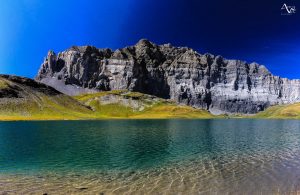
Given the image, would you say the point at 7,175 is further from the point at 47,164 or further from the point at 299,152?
the point at 299,152

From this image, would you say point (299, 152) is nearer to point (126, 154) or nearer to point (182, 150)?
point (182, 150)

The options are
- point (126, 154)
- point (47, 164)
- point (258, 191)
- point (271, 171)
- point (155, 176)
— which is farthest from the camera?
point (126, 154)

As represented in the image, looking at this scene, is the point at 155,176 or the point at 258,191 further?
the point at 155,176

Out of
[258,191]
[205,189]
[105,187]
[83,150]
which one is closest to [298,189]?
[258,191]

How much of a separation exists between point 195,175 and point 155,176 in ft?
15.9

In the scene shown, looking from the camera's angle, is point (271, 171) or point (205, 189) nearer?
point (205, 189)

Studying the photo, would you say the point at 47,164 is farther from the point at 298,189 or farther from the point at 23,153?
the point at 298,189

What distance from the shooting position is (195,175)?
1582 inches

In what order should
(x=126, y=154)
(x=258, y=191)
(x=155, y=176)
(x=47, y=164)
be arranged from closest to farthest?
(x=258, y=191) < (x=155, y=176) < (x=47, y=164) < (x=126, y=154)

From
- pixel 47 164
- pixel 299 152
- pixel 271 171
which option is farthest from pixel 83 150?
pixel 299 152

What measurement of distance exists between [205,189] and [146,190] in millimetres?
5923

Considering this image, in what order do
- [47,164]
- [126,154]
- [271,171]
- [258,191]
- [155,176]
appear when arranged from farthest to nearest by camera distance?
[126,154]
[47,164]
[271,171]
[155,176]
[258,191]

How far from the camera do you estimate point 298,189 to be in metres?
33.3

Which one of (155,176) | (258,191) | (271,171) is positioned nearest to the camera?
(258,191)
